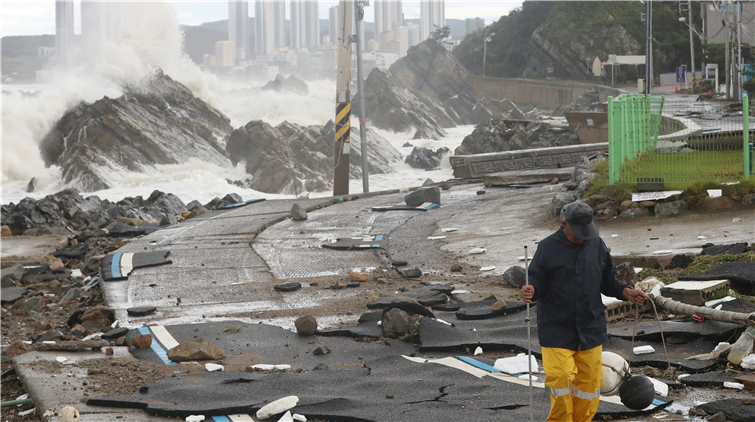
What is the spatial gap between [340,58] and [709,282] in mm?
13838

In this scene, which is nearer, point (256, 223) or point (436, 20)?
point (256, 223)

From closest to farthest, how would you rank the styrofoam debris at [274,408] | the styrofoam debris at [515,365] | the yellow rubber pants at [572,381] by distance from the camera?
1. the yellow rubber pants at [572,381]
2. the styrofoam debris at [274,408]
3. the styrofoam debris at [515,365]

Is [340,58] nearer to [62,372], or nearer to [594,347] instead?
[62,372]

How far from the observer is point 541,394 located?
5.01 meters

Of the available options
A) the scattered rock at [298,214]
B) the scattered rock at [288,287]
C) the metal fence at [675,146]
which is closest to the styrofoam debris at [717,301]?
the scattered rock at [288,287]

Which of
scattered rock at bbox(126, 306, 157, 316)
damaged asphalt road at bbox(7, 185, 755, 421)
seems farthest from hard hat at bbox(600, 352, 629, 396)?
scattered rock at bbox(126, 306, 157, 316)

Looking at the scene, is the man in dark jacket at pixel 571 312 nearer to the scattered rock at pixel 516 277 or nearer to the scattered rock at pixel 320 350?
the scattered rock at pixel 320 350

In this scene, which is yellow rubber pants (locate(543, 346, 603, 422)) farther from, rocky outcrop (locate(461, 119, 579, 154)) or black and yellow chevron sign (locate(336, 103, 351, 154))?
rocky outcrop (locate(461, 119, 579, 154))

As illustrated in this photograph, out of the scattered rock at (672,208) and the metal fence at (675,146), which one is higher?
the metal fence at (675,146)

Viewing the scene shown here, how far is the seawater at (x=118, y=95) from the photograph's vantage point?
30.9 m

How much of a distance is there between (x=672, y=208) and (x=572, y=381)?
8255 mm

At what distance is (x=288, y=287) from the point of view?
31.5 ft

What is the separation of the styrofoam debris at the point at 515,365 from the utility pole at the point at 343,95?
534 inches

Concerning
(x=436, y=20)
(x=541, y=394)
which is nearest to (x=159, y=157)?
(x=541, y=394)
